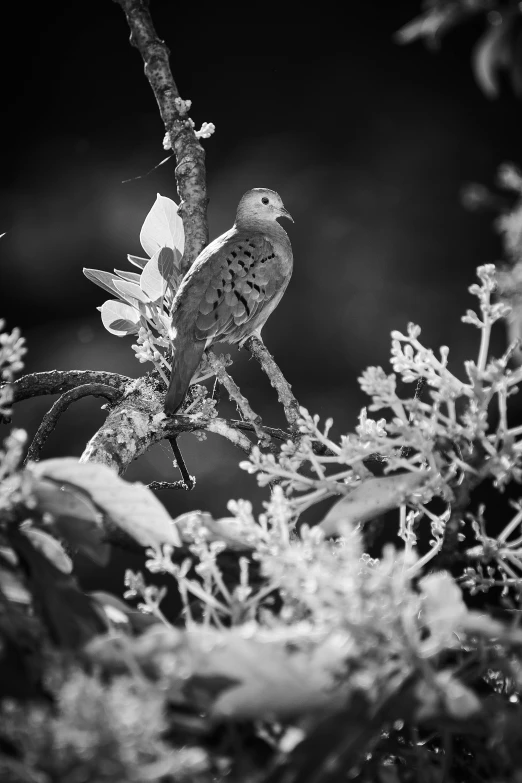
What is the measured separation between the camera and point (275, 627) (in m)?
0.49

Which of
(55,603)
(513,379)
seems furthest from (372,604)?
(513,379)

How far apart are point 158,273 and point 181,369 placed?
178 mm

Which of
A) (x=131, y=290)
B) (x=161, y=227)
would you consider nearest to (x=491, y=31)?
(x=131, y=290)

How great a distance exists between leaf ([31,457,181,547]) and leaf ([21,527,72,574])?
5cm

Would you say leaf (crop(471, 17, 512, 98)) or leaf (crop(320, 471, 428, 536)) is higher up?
leaf (crop(471, 17, 512, 98))

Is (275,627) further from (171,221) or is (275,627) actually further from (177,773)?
(171,221)

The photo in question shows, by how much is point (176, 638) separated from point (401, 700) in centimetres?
13

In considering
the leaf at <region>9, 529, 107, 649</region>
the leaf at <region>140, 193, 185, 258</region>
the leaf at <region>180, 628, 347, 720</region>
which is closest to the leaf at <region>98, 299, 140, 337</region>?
the leaf at <region>140, 193, 185, 258</region>

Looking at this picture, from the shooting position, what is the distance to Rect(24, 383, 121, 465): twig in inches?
44.6

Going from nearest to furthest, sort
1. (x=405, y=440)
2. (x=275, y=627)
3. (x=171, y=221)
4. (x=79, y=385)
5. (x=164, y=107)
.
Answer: (x=275, y=627) < (x=405, y=440) < (x=79, y=385) < (x=171, y=221) < (x=164, y=107)

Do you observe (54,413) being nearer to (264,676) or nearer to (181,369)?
(181,369)

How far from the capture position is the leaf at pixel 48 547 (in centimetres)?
54

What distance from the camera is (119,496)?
1.77 feet

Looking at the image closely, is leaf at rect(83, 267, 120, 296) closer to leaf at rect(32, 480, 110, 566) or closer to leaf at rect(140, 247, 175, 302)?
leaf at rect(140, 247, 175, 302)
